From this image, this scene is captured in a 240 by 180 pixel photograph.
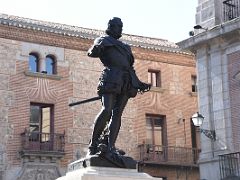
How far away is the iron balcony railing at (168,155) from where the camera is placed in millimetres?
25641

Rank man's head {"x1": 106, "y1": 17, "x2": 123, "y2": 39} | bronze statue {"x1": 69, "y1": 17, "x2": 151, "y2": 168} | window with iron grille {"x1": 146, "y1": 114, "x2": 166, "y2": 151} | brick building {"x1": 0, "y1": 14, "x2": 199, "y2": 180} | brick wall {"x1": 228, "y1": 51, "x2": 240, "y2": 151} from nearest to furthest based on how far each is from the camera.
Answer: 1. bronze statue {"x1": 69, "y1": 17, "x2": 151, "y2": 168}
2. man's head {"x1": 106, "y1": 17, "x2": 123, "y2": 39}
3. brick wall {"x1": 228, "y1": 51, "x2": 240, "y2": 151}
4. brick building {"x1": 0, "y1": 14, "x2": 199, "y2": 180}
5. window with iron grille {"x1": 146, "y1": 114, "x2": 166, "y2": 151}

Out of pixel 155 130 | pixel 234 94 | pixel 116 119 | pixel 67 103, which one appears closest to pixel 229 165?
pixel 234 94

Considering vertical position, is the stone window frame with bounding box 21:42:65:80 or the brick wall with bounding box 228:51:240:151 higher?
the stone window frame with bounding box 21:42:65:80

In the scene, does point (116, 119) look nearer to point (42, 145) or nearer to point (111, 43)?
point (111, 43)

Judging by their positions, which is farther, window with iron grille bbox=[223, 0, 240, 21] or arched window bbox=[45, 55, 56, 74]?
arched window bbox=[45, 55, 56, 74]

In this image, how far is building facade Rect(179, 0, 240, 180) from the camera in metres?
16.8

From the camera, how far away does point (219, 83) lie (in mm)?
17625

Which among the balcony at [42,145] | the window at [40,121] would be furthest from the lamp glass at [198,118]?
the window at [40,121]

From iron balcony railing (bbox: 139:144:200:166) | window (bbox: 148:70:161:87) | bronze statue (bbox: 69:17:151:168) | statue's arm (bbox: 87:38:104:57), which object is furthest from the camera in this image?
window (bbox: 148:70:161:87)

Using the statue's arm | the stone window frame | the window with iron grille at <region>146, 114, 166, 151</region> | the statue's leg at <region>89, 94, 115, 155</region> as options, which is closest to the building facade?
the stone window frame

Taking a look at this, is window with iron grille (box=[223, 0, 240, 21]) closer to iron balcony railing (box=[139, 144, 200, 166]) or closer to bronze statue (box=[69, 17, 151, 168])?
iron balcony railing (box=[139, 144, 200, 166])

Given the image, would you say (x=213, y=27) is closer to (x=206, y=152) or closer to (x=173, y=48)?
(x=206, y=152)

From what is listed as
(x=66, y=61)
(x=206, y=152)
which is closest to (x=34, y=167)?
(x=66, y=61)

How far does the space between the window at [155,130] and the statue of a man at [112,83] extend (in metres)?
18.2
